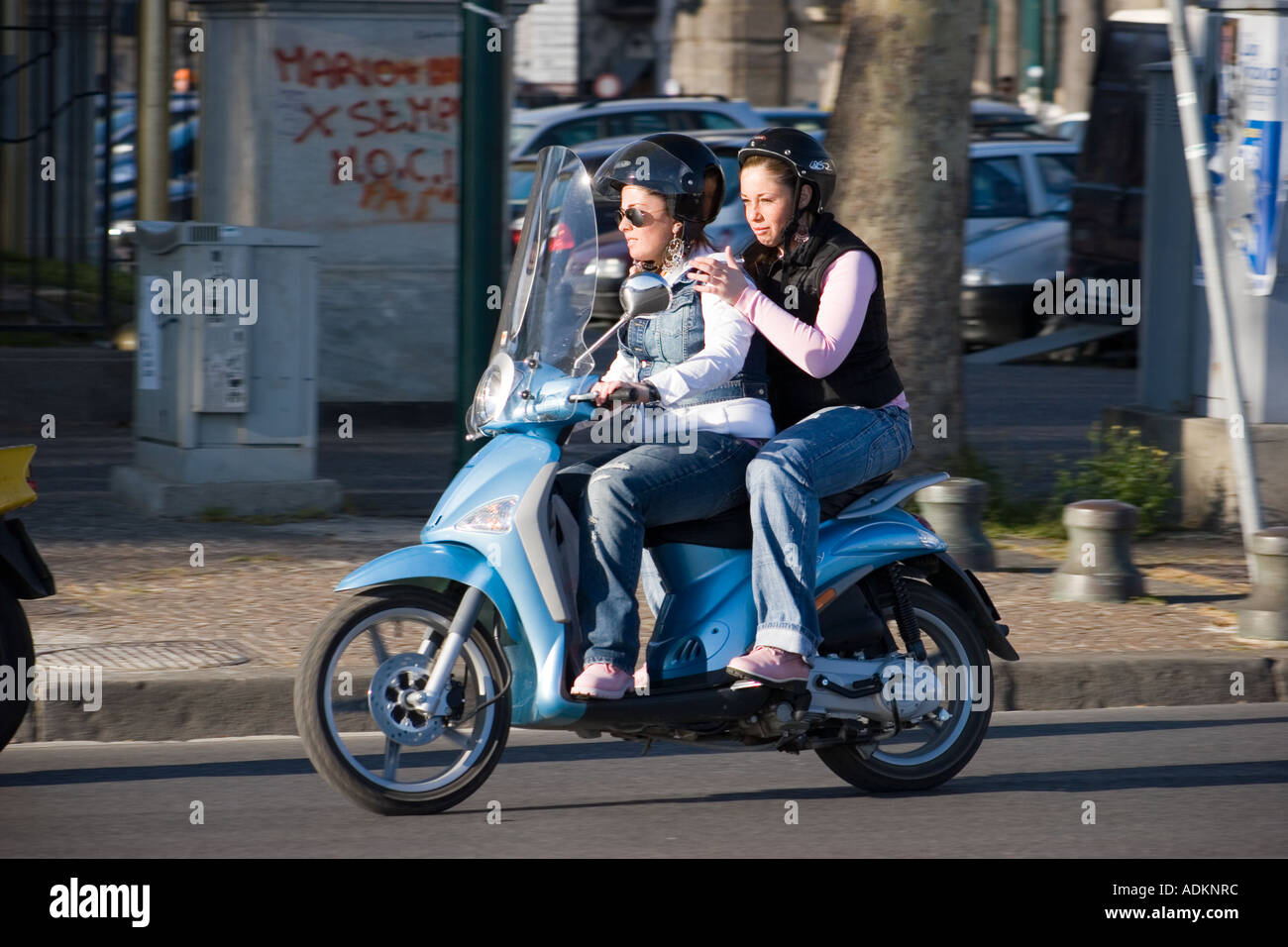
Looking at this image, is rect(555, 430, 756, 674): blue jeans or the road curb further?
the road curb

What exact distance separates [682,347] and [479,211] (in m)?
3.11

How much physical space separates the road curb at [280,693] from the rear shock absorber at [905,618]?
3.98 ft

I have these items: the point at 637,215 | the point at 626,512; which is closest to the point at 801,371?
the point at 637,215

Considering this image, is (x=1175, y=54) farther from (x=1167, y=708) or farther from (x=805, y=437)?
(x=805, y=437)

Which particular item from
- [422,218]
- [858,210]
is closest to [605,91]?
[422,218]

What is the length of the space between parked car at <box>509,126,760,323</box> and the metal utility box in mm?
6061

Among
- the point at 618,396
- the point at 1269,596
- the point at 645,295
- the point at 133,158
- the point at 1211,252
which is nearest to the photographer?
the point at 645,295

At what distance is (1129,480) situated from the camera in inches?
347

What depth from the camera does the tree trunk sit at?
882 centimetres

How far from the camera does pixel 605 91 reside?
3603 centimetres

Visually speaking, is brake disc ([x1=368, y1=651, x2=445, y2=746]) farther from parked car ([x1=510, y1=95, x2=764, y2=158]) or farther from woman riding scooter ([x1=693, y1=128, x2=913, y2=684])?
parked car ([x1=510, y1=95, x2=764, y2=158])

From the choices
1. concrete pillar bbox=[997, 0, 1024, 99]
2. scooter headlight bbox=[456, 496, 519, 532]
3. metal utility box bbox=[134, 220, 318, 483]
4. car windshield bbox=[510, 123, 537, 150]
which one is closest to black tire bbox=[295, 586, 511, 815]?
scooter headlight bbox=[456, 496, 519, 532]

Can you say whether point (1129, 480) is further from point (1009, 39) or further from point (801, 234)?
Answer: point (1009, 39)

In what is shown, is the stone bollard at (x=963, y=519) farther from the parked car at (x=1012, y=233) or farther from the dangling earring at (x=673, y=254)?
the parked car at (x=1012, y=233)
